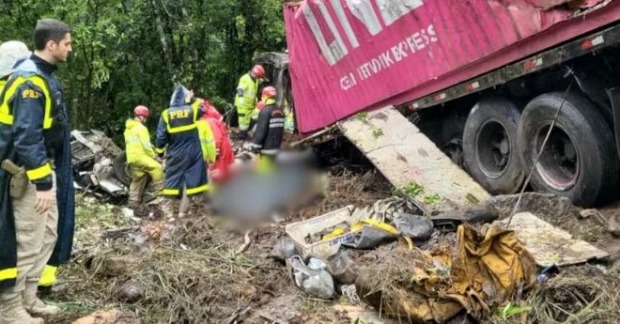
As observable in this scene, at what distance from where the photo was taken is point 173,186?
23.4ft

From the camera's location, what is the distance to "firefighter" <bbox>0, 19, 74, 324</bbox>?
11.3 feet

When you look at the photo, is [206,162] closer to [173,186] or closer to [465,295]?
[173,186]

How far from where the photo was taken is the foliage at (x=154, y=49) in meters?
12.9

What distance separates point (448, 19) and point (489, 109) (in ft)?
3.16

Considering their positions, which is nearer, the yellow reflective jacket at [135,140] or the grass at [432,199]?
the grass at [432,199]

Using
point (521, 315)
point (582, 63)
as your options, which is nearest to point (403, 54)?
point (582, 63)

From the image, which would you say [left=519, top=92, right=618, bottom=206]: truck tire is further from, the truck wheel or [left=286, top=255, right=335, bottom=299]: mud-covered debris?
the truck wheel

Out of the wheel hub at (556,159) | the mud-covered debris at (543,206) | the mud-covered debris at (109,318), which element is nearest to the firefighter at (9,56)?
the mud-covered debris at (109,318)

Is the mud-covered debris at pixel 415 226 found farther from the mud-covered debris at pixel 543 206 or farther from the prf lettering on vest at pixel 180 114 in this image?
the prf lettering on vest at pixel 180 114

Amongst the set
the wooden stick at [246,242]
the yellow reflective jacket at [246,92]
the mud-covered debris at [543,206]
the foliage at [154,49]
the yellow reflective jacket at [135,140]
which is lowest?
the mud-covered debris at [543,206]

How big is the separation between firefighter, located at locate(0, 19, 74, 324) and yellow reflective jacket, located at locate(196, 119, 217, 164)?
317cm

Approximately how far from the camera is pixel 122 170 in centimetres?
853

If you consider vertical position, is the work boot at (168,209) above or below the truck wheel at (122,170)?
below

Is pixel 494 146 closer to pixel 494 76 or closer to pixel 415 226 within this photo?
pixel 494 76
